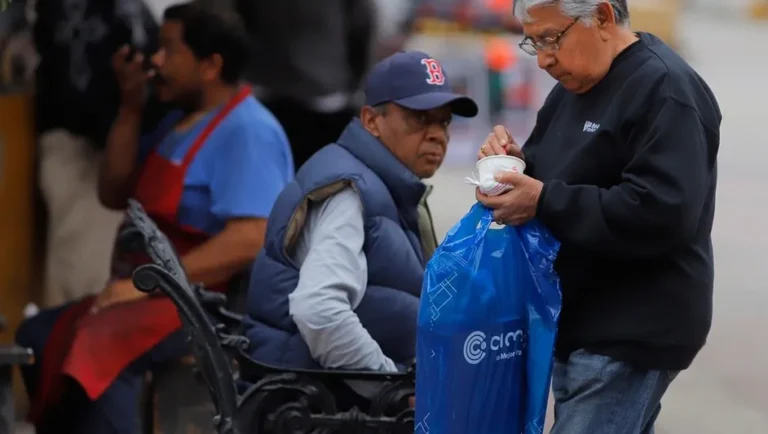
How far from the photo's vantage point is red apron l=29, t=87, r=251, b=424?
4211mm

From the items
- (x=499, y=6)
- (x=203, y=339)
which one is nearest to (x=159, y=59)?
(x=203, y=339)

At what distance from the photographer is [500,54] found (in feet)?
35.0

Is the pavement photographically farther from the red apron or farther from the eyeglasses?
the eyeglasses

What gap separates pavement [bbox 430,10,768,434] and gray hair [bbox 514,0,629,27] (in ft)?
9.28

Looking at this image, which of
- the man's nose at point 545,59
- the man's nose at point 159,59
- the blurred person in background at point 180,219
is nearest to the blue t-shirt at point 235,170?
the blurred person in background at point 180,219

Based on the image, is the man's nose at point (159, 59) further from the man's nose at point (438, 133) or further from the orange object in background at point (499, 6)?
the orange object in background at point (499, 6)

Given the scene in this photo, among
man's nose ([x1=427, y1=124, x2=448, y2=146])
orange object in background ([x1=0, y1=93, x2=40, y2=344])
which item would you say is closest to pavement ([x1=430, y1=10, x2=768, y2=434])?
man's nose ([x1=427, y1=124, x2=448, y2=146])

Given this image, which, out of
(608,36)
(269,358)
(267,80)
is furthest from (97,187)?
(608,36)

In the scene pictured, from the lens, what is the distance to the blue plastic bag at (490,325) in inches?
109

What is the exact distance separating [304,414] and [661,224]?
45.9 inches

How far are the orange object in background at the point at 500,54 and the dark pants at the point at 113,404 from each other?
21.6ft

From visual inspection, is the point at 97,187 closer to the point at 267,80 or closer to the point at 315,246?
the point at 267,80

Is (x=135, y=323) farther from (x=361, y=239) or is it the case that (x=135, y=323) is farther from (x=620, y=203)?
(x=620, y=203)

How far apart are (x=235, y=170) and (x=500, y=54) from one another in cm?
675
